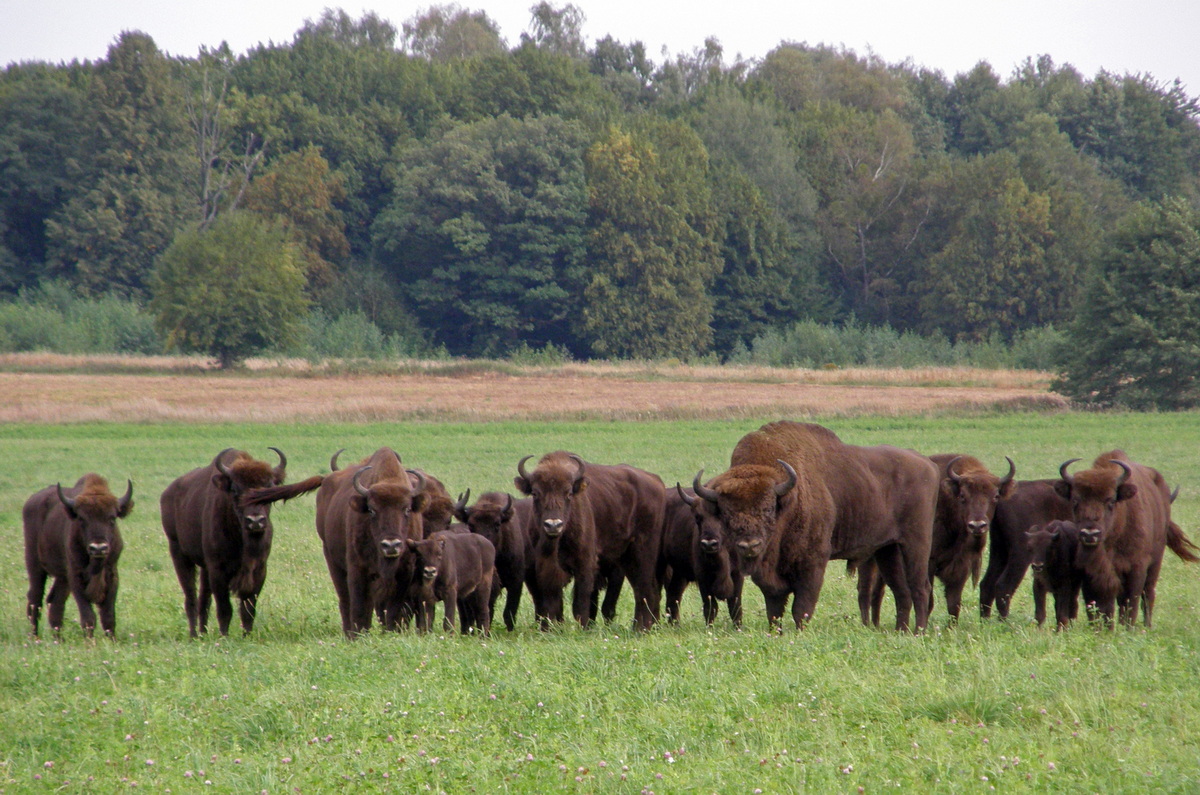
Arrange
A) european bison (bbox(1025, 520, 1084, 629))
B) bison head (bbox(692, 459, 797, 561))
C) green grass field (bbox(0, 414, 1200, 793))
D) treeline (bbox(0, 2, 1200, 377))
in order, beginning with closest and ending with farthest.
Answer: green grass field (bbox(0, 414, 1200, 793)) < bison head (bbox(692, 459, 797, 561)) < european bison (bbox(1025, 520, 1084, 629)) < treeline (bbox(0, 2, 1200, 377))

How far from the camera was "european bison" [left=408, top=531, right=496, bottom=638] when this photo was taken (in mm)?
10430

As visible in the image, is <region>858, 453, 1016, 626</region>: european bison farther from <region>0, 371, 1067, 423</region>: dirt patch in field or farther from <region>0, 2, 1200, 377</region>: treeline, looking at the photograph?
<region>0, 2, 1200, 377</region>: treeline

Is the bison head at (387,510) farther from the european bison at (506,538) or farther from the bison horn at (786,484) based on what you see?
the bison horn at (786,484)

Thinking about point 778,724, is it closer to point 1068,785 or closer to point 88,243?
point 1068,785

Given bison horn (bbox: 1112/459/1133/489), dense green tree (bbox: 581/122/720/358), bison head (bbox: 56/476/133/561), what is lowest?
bison head (bbox: 56/476/133/561)

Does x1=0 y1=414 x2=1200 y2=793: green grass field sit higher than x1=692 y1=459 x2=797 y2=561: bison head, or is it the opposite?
x1=692 y1=459 x2=797 y2=561: bison head

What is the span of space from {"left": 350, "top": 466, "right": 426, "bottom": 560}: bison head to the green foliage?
4978 centimetres

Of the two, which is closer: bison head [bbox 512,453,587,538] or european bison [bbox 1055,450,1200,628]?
european bison [bbox 1055,450,1200,628]

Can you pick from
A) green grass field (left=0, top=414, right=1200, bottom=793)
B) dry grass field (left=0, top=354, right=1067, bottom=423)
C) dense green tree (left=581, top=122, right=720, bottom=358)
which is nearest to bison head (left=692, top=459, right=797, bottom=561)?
green grass field (left=0, top=414, right=1200, bottom=793)

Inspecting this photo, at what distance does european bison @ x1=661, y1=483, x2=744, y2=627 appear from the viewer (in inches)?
402

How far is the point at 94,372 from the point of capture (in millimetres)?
53812

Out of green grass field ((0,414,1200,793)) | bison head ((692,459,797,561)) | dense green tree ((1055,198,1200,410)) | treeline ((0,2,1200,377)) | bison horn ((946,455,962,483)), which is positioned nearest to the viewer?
green grass field ((0,414,1200,793))

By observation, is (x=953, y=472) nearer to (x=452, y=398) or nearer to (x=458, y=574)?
(x=458, y=574)

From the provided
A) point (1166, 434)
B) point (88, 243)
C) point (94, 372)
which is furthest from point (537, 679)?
point (88, 243)
